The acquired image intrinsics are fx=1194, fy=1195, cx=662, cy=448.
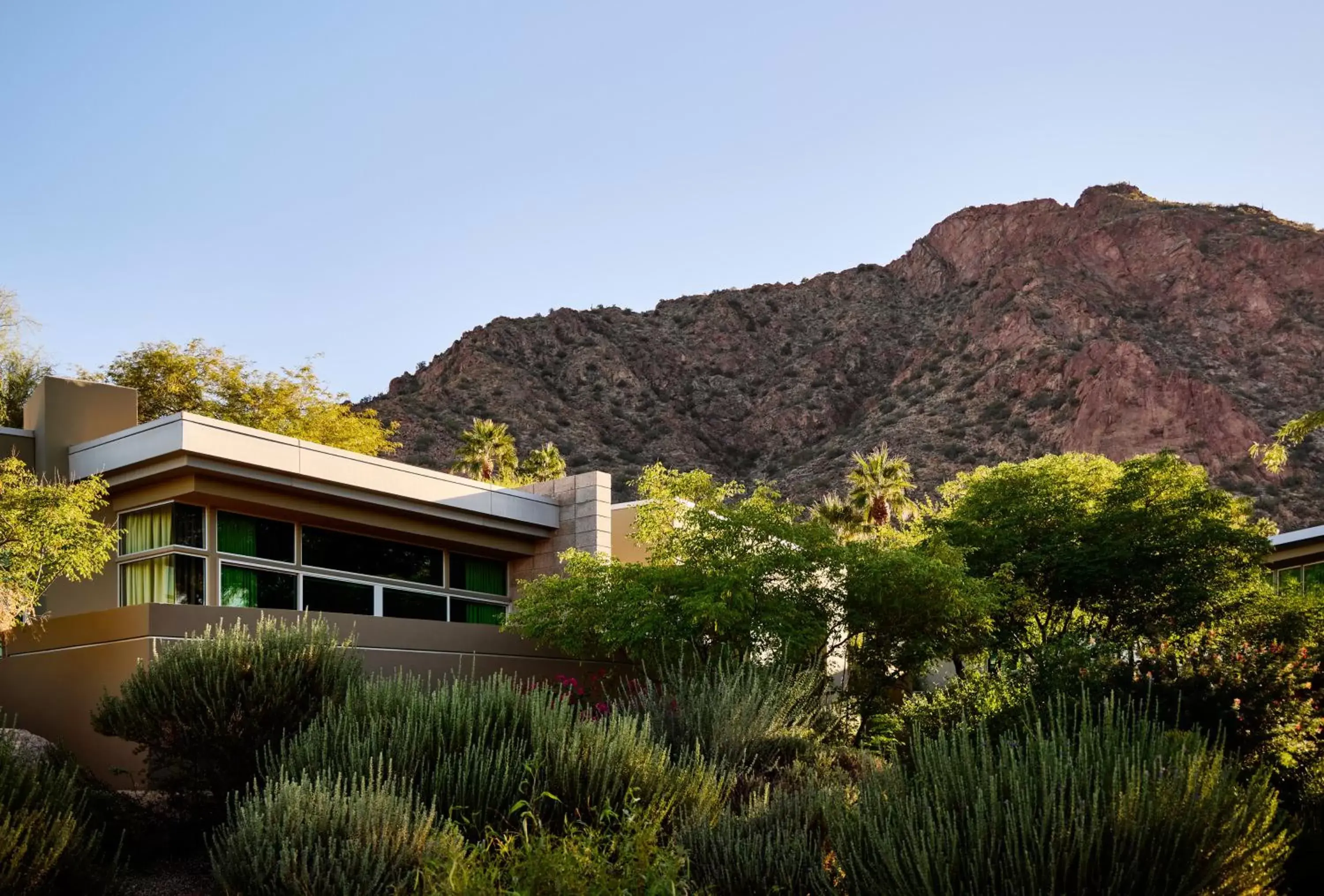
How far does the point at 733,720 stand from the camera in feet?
37.4

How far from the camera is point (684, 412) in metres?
70.8

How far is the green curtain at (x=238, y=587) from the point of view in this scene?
16609 millimetres

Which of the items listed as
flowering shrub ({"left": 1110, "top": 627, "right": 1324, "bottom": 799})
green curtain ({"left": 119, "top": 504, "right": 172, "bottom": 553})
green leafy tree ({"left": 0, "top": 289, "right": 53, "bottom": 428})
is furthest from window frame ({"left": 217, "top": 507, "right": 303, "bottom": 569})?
green leafy tree ({"left": 0, "top": 289, "right": 53, "bottom": 428})

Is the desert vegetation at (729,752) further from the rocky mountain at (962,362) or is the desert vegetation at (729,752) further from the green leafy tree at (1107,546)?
the rocky mountain at (962,362)

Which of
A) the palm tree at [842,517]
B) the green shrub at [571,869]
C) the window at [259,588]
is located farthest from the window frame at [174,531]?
the palm tree at [842,517]

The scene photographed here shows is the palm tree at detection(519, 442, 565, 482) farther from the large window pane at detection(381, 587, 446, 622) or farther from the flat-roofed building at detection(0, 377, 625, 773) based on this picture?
the flat-roofed building at detection(0, 377, 625, 773)

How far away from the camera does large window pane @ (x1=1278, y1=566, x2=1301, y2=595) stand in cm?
2442

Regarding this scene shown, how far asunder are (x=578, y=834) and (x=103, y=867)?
12.9ft

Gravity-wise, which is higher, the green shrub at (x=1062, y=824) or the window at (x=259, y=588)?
the window at (x=259, y=588)

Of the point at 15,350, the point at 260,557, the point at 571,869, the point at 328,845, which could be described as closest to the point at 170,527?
the point at 260,557

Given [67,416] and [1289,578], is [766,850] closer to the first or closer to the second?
[67,416]

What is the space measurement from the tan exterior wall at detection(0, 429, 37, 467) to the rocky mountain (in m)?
41.3

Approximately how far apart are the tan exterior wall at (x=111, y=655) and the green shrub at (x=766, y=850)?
560 cm

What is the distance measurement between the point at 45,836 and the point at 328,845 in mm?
2309
